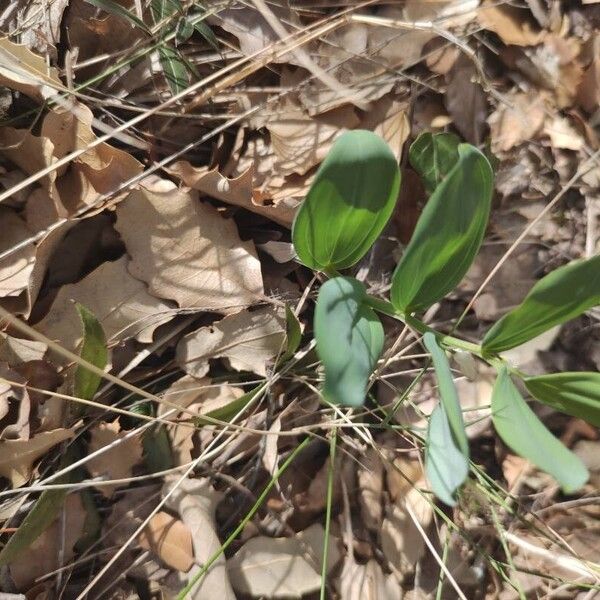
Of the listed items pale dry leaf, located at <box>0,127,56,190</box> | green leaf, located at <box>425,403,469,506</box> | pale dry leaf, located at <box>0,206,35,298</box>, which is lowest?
green leaf, located at <box>425,403,469,506</box>

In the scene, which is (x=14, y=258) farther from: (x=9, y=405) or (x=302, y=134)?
(x=302, y=134)

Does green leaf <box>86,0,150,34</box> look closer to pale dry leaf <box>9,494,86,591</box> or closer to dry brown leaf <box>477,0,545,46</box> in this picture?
dry brown leaf <box>477,0,545,46</box>

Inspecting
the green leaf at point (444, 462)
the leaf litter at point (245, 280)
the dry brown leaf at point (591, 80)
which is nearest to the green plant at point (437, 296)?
the green leaf at point (444, 462)

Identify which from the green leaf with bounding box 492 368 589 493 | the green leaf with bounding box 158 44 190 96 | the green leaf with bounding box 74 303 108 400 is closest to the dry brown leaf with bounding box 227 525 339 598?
the green leaf with bounding box 74 303 108 400

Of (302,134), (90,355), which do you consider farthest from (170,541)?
(302,134)

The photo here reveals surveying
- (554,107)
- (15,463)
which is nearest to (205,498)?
(15,463)
